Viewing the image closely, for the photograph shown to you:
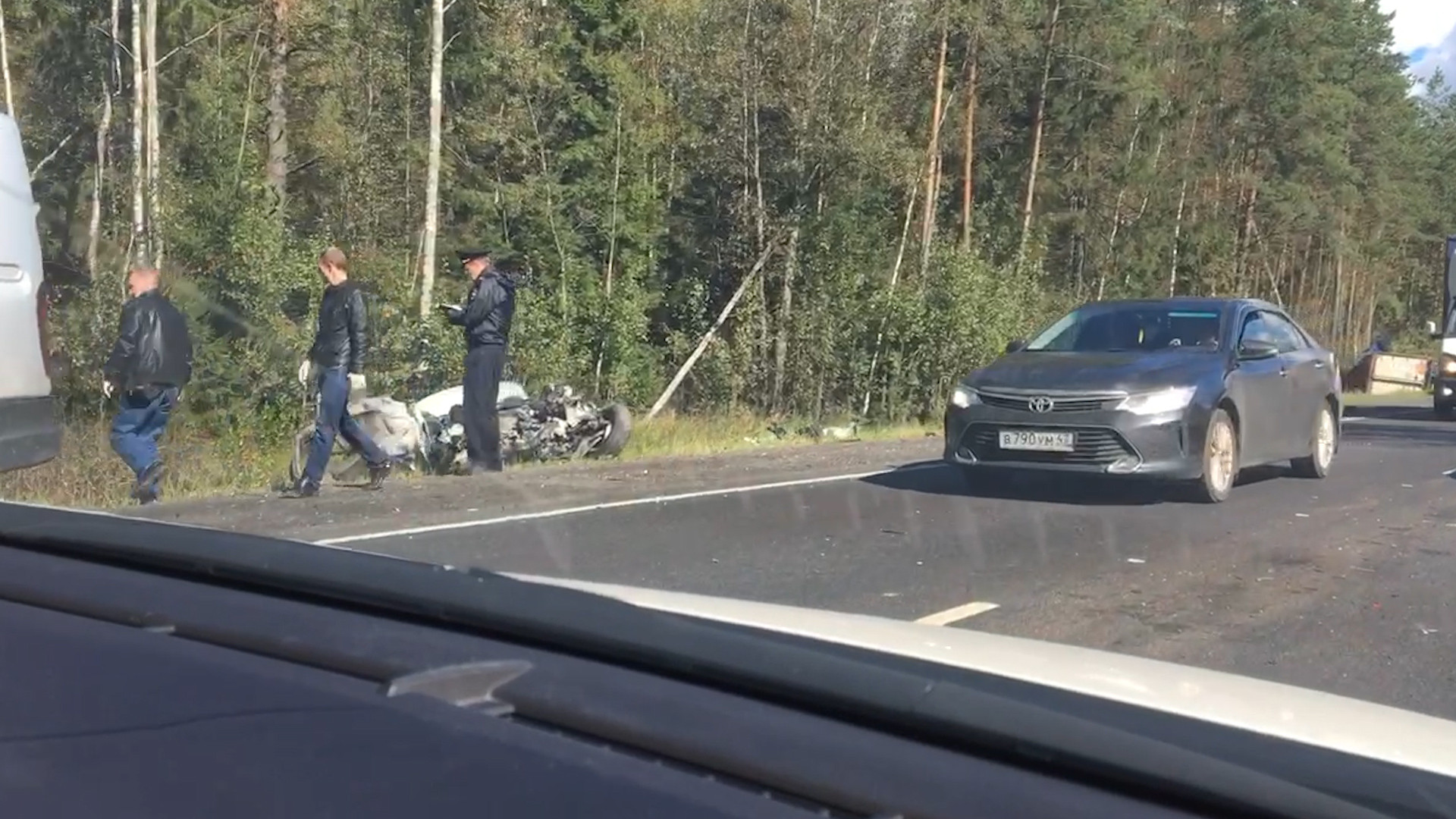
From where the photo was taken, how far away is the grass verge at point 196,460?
1157 centimetres

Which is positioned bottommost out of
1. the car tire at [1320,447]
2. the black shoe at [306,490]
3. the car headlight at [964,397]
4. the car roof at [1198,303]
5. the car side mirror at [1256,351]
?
the black shoe at [306,490]

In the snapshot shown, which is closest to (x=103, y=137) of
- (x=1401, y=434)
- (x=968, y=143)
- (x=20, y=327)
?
(x=968, y=143)

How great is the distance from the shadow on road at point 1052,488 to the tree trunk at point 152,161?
13.5 m

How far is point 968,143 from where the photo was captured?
3888cm

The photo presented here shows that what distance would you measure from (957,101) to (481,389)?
27321mm

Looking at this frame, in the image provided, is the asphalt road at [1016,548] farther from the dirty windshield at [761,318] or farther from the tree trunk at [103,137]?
the tree trunk at [103,137]

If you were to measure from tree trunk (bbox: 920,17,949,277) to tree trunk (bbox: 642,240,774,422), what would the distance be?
5262 millimetres

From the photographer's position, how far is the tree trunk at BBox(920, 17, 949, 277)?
31922mm

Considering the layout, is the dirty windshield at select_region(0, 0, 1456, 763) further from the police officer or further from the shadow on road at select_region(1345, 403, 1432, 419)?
the shadow on road at select_region(1345, 403, 1432, 419)

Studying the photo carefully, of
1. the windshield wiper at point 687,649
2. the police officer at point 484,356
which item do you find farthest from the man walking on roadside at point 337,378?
the windshield wiper at point 687,649

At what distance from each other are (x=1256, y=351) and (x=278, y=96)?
898 inches

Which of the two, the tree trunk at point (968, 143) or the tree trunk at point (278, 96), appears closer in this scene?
the tree trunk at point (278, 96)

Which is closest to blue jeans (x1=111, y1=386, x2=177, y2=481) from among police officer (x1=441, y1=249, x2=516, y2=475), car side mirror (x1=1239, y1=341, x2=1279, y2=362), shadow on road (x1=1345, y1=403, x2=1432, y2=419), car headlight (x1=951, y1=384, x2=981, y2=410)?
police officer (x1=441, y1=249, x2=516, y2=475)

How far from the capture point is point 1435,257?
8650 cm
